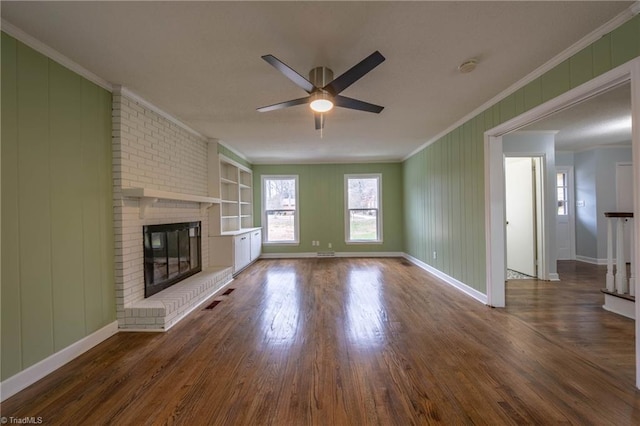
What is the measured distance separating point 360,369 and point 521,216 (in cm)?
464

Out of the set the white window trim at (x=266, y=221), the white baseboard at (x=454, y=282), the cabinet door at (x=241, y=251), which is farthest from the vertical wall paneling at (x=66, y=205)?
the white window trim at (x=266, y=221)

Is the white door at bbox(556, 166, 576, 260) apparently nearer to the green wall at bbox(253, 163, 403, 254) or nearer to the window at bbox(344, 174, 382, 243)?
the green wall at bbox(253, 163, 403, 254)

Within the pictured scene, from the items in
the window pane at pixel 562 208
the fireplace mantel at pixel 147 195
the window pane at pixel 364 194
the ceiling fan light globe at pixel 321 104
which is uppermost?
the ceiling fan light globe at pixel 321 104

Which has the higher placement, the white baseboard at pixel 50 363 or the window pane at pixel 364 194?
the window pane at pixel 364 194

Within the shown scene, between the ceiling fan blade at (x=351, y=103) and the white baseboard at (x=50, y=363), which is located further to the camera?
the ceiling fan blade at (x=351, y=103)

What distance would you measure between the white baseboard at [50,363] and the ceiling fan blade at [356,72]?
305 centimetres

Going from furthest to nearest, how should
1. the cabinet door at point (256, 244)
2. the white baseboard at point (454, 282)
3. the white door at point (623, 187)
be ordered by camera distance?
the cabinet door at point (256, 244) < the white door at point (623, 187) < the white baseboard at point (454, 282)

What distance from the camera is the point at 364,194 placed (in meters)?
6.96

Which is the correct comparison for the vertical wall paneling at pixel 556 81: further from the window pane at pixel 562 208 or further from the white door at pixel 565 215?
the window pane at pixel 562 208

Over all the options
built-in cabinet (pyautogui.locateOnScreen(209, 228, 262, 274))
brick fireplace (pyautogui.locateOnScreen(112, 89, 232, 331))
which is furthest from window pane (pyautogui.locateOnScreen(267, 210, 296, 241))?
brick fireplace (pyautogui.locateOnScreen(112, 89, 232, 331))

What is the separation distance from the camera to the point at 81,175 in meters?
2.33


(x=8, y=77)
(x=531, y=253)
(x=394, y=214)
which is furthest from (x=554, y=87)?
(x=394, y=214)

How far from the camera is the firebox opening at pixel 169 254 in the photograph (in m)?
3.07

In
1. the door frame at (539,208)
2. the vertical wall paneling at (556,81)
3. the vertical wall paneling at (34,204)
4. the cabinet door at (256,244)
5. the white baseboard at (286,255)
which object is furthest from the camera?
the white baseboard at (286,255)
